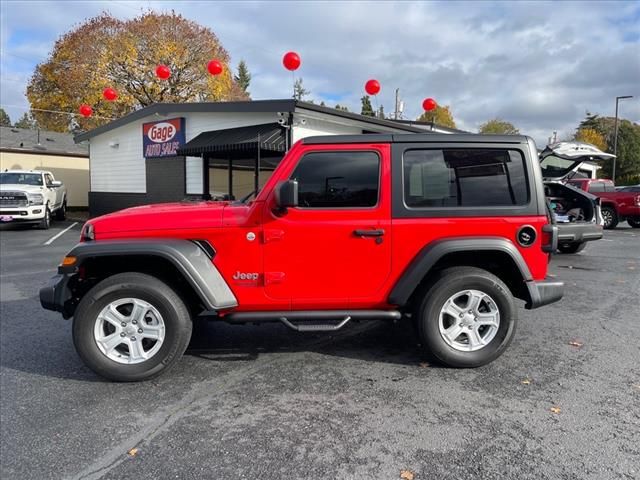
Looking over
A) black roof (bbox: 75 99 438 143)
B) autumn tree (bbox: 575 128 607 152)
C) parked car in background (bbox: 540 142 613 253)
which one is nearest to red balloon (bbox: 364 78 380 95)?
black roof (bbox: 75 99 438 143)

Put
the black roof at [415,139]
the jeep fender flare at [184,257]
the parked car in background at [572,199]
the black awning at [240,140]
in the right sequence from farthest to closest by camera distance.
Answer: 1. the black awning at [240,140]
2. the parked car in background at [572,199]
3. the black roof at [415,139]
4. the jeep fender flare at [184,257]

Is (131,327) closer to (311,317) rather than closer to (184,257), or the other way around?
(184,257)

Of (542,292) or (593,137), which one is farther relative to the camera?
(593,137)

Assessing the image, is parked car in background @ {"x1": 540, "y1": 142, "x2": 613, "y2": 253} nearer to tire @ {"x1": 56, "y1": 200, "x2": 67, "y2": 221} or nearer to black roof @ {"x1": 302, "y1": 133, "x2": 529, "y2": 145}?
black roof @ {"x1": 302, "y1": 133, "x2": 529, "y2": 145}

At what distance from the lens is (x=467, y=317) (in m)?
3.76

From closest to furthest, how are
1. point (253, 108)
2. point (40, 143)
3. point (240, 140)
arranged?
point (240, 140) → point (253, 108) → point (40, 143)

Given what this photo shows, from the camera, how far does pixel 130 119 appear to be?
1655 cm

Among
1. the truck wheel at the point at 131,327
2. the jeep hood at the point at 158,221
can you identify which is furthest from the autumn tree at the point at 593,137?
the truck wheel at the point at 131,327

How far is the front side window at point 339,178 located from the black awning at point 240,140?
731 cm

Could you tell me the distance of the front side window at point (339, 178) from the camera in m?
3.70

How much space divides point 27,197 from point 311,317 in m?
14.5

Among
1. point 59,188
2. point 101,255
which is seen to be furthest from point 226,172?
point 101,255

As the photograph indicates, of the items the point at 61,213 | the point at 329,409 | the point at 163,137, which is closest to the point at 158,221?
the point at 329,409

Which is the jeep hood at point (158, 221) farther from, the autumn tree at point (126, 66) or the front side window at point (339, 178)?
the autumn tree at point (126, 66)
